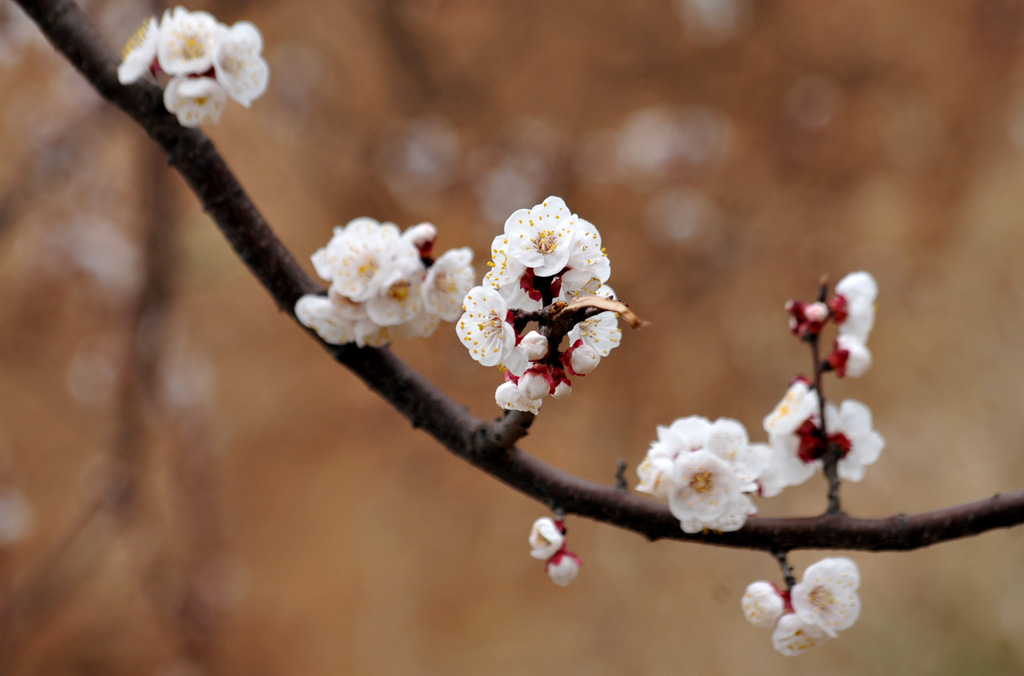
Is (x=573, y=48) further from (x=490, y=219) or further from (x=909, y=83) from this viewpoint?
(x=909, y=83)

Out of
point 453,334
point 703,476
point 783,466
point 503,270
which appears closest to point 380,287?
point 503,270

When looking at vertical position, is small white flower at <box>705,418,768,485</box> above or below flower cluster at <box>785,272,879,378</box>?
below

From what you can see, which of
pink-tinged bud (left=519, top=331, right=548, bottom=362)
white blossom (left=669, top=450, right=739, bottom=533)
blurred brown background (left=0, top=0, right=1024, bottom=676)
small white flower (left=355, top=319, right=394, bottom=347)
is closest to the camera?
pink-tinged bud (left=519, top=331, right=548, bottom=362)

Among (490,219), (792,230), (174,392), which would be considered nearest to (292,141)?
(490,219)

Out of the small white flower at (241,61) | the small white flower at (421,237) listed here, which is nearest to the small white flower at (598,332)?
the small white flower at (421,237)

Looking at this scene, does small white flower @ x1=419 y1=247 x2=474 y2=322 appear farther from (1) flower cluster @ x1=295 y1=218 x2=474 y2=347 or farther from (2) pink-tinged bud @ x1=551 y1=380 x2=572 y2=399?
(2) pink-tinged bud @ x1=551 y1=380 x2=572 y2=399

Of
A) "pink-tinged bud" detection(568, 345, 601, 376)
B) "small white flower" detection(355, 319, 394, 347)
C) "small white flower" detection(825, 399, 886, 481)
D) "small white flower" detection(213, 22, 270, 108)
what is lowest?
"pink-tinged bud" detection(568, 345, 601, 376)

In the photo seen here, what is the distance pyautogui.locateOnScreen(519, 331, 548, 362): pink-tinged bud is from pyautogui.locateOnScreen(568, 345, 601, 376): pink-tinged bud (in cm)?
3

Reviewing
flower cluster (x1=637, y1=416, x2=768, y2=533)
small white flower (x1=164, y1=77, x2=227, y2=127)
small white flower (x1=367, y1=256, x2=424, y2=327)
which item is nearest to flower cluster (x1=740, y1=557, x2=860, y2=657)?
flower cluster (x1=637, y1=416, x2=768, y2=533)

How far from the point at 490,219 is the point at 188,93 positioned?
2.34 m

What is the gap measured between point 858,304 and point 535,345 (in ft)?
1.60

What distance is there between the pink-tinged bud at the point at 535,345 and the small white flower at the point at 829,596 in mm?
403

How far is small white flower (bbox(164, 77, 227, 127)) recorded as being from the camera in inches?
25.6

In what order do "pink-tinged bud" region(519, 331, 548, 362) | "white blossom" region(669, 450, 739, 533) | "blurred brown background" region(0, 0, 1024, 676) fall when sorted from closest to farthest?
"pink-tinged bud" region(519, 331, 548, 362) → "white blossom" region(669, 450, 739, 533) → "blurred brown background" region(0, 0, 1024, 676)
